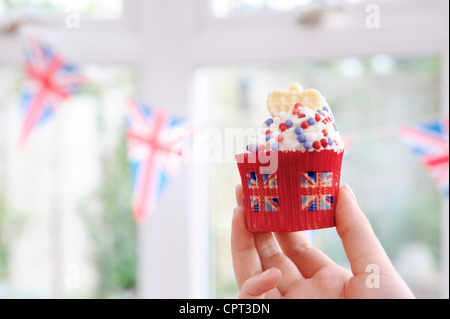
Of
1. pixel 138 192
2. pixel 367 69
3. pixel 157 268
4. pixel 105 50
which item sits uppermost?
pixel 105 50

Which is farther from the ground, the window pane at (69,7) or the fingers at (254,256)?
the window pane at (69,7)

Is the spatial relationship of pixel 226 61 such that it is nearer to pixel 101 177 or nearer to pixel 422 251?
pixel 101 177

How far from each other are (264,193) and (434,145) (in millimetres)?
622

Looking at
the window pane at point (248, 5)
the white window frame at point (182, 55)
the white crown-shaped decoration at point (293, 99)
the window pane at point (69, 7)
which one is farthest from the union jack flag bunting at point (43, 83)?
the white crown-shaped decoration at point (293, 99)

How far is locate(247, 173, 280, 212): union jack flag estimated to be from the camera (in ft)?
2.94

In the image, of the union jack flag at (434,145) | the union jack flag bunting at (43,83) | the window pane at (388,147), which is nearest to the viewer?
the union jack flag at (434,145)

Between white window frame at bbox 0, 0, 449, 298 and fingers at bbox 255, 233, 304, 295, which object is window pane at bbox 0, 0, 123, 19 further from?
fingers at bbox 255, 233, 304, 295

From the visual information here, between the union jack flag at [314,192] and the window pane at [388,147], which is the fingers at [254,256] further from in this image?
the window pane at [388,147]

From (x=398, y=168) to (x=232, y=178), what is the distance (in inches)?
20.1

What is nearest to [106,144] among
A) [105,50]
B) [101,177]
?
[101,177]

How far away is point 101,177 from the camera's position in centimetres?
176

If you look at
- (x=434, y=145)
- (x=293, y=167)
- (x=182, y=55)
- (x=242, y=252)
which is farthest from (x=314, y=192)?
(x=182, y=55)

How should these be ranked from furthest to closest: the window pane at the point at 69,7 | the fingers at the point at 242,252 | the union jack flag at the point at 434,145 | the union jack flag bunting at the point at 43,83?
the window pane at the point at 69,7 < the union jack flag bunting at the point at 43,83 < the union jack flag at the point at 434,145 < the fingers at the point at 242,252

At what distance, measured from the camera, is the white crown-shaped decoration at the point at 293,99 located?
0.91 m
